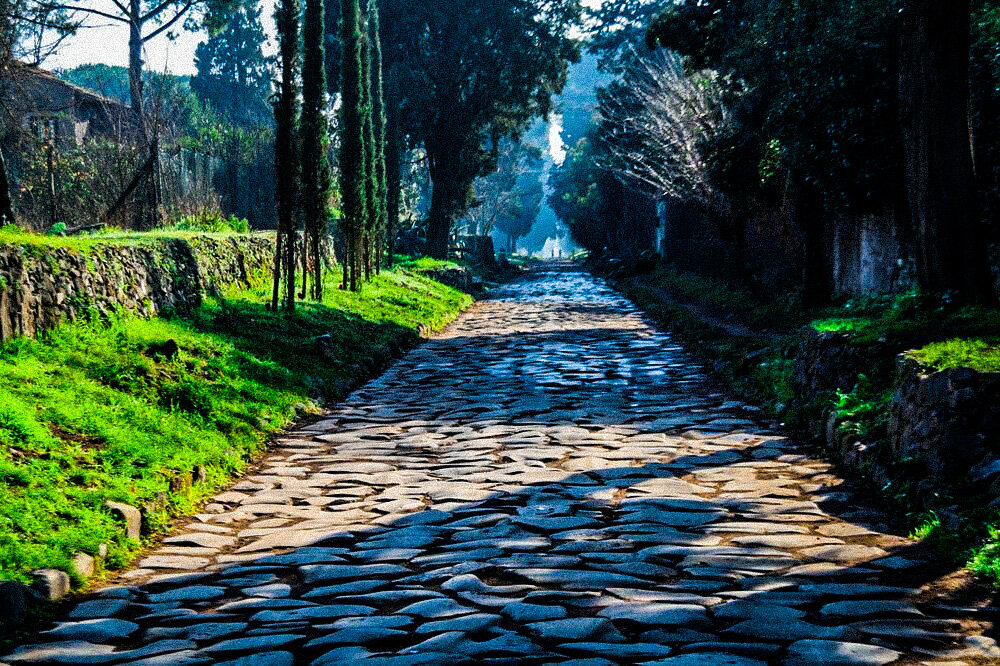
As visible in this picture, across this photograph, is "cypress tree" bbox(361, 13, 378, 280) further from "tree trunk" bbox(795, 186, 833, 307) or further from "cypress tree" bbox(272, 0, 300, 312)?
"tree trunk" bbox(795, 186, 833, 307)

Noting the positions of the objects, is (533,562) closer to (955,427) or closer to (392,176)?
(955,427)

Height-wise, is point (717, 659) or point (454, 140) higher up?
point (454, 140)

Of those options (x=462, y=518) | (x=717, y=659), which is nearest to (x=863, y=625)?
(x=717, y=659)

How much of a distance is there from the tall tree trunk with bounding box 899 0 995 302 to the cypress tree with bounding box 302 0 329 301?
362 inches

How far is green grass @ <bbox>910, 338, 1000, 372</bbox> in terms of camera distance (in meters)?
6.32

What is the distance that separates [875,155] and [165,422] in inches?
409

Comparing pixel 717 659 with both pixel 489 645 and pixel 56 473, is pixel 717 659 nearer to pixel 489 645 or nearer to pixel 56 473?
pixel 489 645

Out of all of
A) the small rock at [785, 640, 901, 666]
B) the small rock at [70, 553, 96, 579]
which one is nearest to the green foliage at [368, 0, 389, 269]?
the small rock at [70, 553, 96, 579]

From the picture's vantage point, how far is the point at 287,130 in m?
14.4

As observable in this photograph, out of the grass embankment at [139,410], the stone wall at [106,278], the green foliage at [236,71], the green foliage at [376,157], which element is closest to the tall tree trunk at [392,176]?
the green foliage at [376,157]

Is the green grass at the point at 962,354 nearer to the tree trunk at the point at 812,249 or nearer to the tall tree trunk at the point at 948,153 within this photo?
the tall tree trunk at the point at 948,153

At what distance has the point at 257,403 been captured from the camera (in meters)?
9.29

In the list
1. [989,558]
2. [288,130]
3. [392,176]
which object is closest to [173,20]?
[392,176]

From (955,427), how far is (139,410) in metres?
5.70
